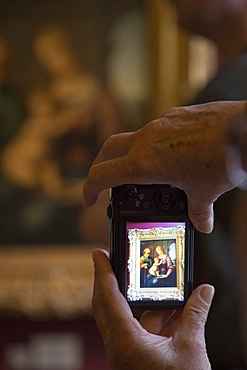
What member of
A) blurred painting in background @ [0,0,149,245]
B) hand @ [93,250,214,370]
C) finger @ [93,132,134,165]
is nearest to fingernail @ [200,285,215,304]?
hand @ [93,250,214,370]

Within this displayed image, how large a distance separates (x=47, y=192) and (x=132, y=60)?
81cm

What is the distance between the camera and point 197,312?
704 millimetres

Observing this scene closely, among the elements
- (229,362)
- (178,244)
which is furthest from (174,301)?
(229,362)

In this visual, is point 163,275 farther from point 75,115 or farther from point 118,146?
point 75,115

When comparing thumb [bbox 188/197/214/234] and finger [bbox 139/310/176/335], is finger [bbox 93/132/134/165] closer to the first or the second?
thumb [bbox 188/197/214/234]

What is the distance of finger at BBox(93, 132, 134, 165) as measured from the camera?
2.25 feet

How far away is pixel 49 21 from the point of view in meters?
2.59

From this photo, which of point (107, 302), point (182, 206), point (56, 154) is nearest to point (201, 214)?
point (182, 206)

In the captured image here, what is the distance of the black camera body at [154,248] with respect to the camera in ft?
2.44

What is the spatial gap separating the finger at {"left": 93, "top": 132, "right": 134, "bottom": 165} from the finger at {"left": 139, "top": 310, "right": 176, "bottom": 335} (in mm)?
258

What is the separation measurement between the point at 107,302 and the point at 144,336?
0.07 m

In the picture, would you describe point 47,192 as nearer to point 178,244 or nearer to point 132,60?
point 132,60

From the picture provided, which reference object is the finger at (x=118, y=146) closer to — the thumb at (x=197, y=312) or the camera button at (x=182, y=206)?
the camera button at (x=182, y=206)

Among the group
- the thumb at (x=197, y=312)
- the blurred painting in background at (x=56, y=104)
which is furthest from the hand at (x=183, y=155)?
the blurred painting in background at (x=56, y=104)
